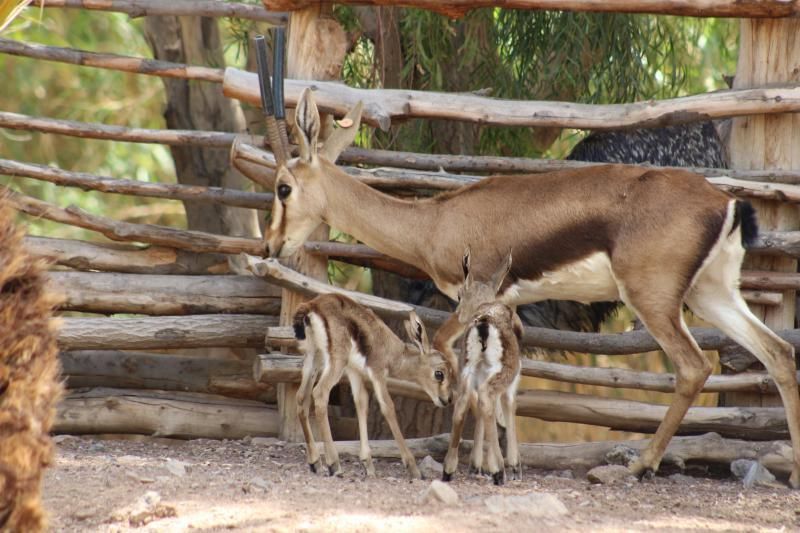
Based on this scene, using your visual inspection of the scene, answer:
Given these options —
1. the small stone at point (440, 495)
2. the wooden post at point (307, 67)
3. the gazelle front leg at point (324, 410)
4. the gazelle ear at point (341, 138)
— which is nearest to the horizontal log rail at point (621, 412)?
the wooden post at point (307, 67)

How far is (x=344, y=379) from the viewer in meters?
7.16

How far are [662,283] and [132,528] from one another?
2807 mm

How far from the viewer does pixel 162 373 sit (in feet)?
24.6

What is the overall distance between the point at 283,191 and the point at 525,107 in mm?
1538

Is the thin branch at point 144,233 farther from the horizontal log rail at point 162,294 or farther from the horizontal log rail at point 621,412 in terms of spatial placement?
the horizontal log rail at point 621,412

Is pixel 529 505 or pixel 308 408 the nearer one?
pixel 529 505

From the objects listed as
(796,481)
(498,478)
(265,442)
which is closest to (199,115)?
(265,442)

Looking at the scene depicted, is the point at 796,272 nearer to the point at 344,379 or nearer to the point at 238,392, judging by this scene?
the point at 344,379

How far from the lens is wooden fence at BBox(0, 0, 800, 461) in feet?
21.4

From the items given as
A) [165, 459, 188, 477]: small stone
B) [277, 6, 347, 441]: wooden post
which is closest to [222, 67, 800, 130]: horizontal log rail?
[277, 6, 347, 441]: wooden post

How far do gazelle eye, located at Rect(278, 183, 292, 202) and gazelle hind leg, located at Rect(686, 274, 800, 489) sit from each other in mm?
2216

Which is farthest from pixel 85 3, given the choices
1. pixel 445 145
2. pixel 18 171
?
pixel 445 145

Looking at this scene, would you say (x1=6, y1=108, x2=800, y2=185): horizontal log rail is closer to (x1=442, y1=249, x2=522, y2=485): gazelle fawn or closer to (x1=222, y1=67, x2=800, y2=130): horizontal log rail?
(x1=222, y1=67, x2=800, y2=130): horizontal log rail

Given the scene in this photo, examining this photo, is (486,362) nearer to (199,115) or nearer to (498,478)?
(498,478)
